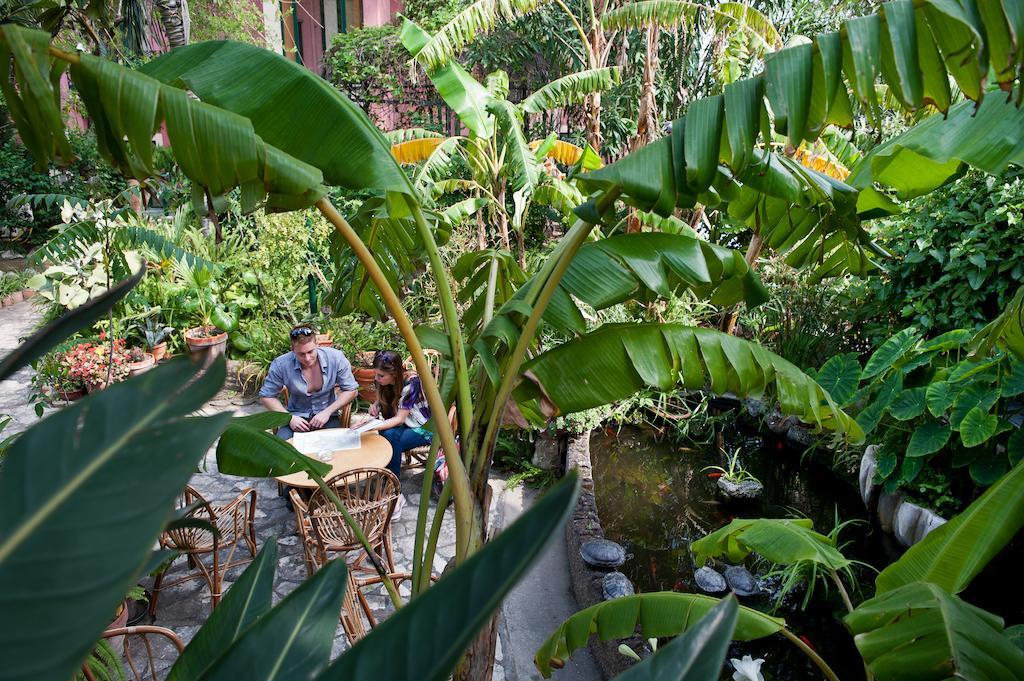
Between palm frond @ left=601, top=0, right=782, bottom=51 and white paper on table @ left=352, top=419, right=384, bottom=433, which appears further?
palm frond @ left=601, top=0, right=782, bottom=51

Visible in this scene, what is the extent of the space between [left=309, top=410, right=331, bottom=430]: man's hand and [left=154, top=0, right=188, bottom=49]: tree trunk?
20.0 ft

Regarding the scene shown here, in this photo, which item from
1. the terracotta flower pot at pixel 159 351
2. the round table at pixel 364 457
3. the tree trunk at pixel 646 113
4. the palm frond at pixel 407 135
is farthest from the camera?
the palm frond at pixel 407 135

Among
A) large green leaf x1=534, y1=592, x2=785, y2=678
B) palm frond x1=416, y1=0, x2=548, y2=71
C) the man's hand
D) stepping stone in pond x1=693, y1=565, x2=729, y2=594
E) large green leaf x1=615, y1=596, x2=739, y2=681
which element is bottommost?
stepping stone in pond x1=693, y1=565, x2=729, y2=594

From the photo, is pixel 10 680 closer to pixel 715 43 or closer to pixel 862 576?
pixel 862 576

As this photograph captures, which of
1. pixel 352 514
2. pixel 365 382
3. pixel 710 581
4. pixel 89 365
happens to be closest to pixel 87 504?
pixel 352 514

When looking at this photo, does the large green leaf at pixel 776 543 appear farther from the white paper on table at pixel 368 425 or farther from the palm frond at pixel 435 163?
the palm frond at pixel 435 163

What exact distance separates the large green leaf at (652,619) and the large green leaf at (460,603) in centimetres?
176

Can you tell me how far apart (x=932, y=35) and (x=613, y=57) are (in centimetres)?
998

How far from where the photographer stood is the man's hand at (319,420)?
498 centimetres

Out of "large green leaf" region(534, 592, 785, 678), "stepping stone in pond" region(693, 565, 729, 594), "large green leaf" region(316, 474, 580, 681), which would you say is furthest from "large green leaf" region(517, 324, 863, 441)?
"stepping stone in pond" region(693, 565, 729, 594)

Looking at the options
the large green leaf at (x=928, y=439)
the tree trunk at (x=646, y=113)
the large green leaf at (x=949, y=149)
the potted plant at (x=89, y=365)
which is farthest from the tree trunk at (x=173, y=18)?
the large green leaf at (x=928, y=439)

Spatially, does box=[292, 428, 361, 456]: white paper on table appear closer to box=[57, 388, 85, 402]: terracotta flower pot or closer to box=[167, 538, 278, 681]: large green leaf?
box=[57, 388, 85, 402]: terracotta flower pot

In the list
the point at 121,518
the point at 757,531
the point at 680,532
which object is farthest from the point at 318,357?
the point at 121,518

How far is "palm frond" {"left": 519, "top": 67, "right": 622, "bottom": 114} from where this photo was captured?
6.84 meters
